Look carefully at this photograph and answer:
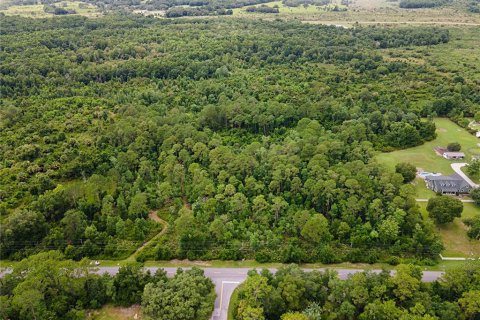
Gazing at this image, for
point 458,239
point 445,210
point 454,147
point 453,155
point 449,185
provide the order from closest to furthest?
point 458,239
point 445,210
point 449,185
point 453,155
point 454,147

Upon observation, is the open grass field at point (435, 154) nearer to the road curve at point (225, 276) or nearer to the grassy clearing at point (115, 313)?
the road curve at point (225, 276)

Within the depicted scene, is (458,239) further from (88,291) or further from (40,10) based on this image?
(40,10)

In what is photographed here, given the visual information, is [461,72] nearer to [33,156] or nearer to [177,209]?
[177,209]

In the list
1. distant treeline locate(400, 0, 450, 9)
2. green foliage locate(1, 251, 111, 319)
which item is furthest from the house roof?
distant treeline locate(400, 0, 450, 9)

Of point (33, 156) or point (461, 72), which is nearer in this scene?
point (33, 156)

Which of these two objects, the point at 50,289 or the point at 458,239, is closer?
the point at 50,289

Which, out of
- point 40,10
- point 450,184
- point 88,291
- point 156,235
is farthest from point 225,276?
point 40,10

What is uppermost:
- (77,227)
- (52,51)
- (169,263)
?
(52,51)

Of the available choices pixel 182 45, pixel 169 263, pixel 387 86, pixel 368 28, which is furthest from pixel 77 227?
pixel 368 28
